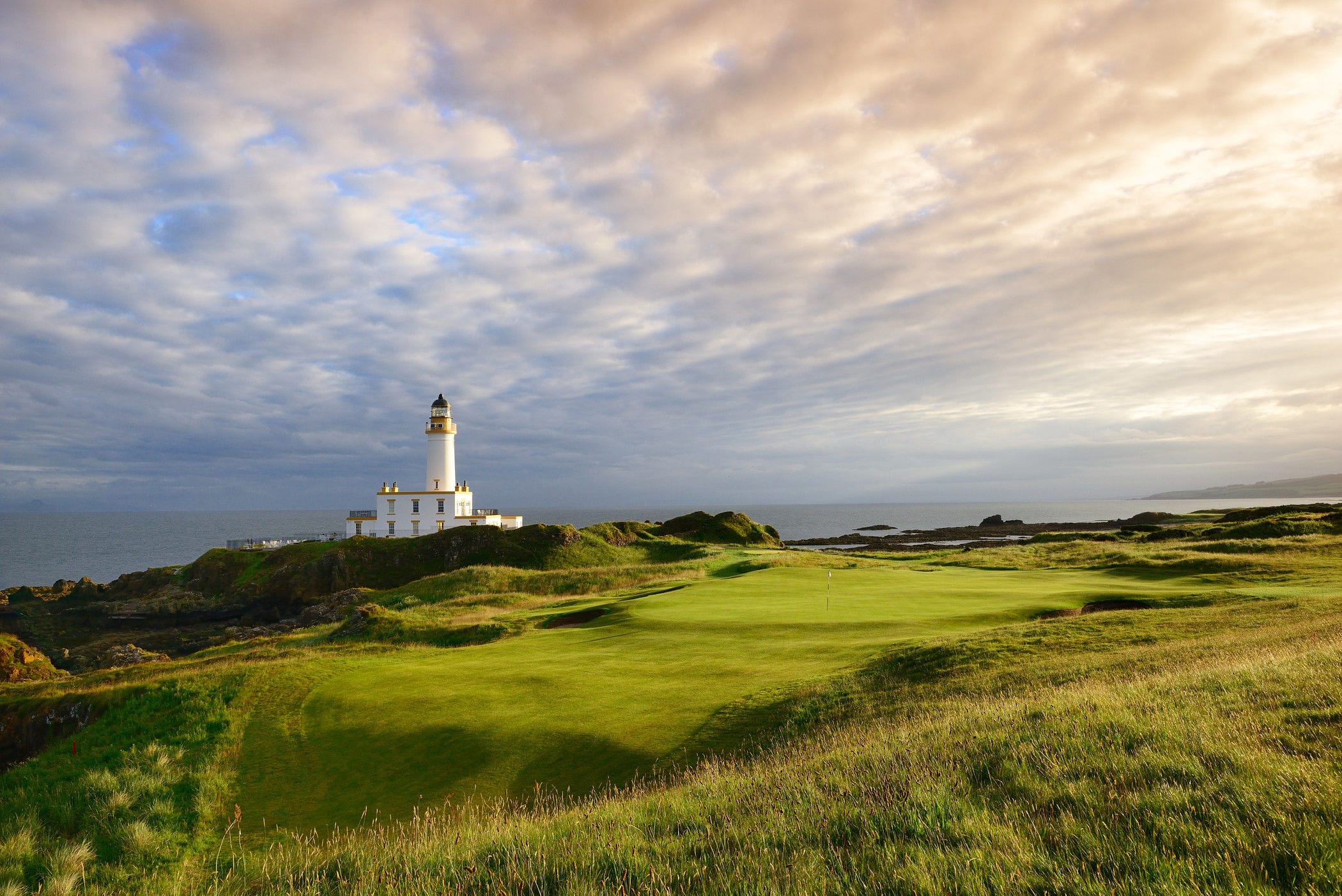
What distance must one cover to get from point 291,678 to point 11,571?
396 feet

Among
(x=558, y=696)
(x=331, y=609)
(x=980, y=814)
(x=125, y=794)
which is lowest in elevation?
(x=331, y=609)

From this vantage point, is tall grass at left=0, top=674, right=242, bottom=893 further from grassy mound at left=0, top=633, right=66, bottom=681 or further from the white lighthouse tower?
the white lighthouse tower

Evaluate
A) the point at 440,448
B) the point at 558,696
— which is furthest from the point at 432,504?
the point at 558,696

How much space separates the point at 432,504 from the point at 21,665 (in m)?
48.1

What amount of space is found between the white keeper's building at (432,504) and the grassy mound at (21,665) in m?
44.2

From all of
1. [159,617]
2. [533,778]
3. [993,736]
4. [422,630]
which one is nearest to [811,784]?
[993,736]

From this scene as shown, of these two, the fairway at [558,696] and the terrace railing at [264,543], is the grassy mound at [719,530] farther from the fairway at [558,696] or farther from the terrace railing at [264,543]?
the fairway at [558,696]

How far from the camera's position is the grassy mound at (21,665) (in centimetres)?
2769

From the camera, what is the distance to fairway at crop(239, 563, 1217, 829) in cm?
1330

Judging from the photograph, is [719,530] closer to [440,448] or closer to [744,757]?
[440,448]

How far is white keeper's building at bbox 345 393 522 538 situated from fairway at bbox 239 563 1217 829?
51.9 m

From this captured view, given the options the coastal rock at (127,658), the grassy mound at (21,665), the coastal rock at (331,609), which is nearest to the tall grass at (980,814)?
the grassy mound at (21,665)

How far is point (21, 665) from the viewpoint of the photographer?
2897cm

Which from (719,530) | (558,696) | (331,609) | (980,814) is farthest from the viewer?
(719,530)
